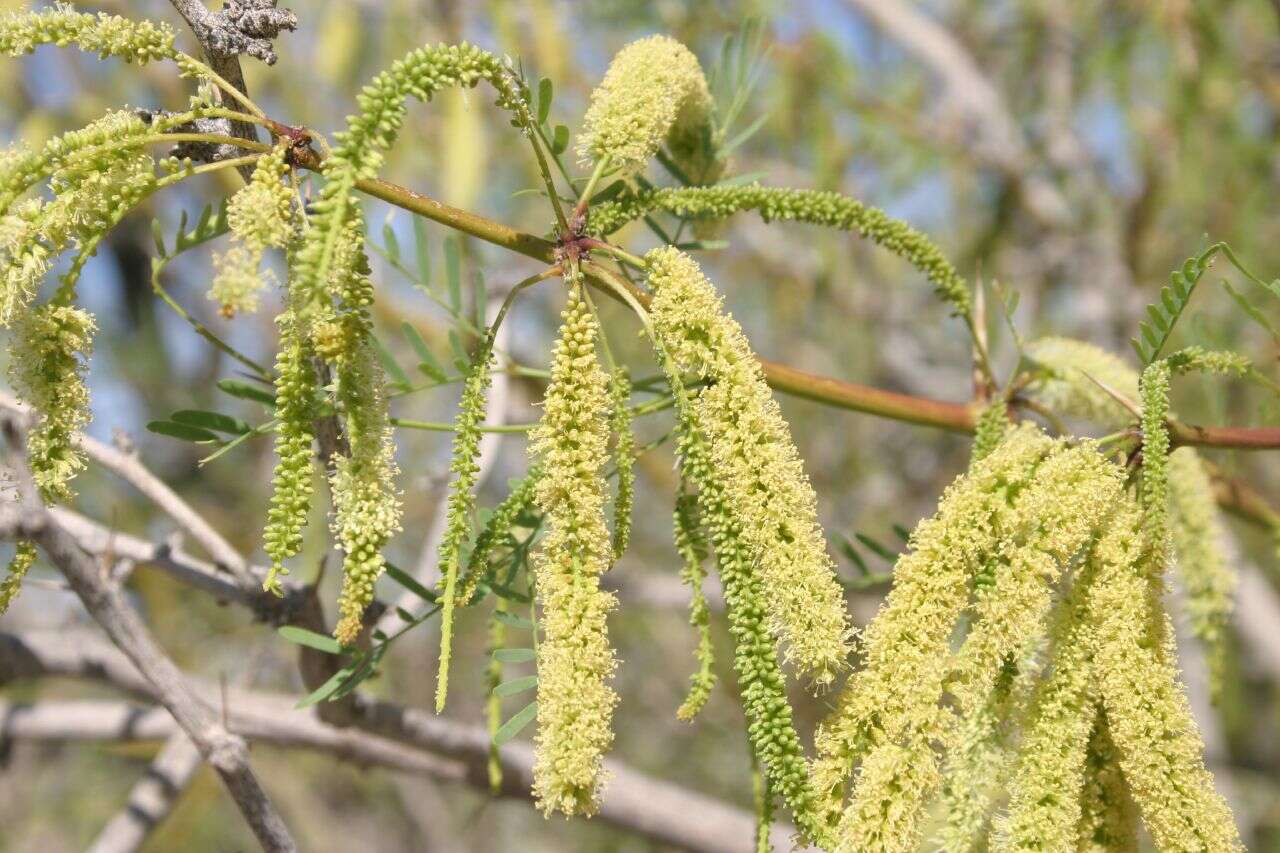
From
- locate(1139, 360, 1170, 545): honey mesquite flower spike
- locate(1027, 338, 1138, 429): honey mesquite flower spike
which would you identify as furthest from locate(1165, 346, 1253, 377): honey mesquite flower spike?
locate(1027, 338, 1138, 429): honey mesquite flower spike

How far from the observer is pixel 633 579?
98.6 inches

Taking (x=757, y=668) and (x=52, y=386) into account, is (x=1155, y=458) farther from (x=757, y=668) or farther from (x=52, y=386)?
(x=52, y=386)

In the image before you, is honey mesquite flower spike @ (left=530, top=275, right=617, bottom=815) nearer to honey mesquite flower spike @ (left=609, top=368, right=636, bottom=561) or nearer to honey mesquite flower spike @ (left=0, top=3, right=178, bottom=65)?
honey mesquite flower spike @ (left=609, top=368, right=636, bottom=561)

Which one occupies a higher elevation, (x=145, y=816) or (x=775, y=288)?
(x=775, y=288)

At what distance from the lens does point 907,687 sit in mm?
736

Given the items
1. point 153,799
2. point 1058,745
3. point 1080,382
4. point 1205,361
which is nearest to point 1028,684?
point 1058,745

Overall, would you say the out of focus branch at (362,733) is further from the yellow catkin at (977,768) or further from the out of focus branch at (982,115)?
the out of focus branch at (982,115)

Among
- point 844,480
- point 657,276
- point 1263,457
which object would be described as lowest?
point 657,276

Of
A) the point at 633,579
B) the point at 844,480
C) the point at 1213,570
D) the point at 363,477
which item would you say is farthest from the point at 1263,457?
the point at 363,477

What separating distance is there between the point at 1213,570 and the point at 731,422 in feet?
2.18

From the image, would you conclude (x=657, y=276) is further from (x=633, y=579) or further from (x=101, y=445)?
(x=633, y=579)

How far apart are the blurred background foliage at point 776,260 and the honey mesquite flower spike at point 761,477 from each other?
0.97 metres

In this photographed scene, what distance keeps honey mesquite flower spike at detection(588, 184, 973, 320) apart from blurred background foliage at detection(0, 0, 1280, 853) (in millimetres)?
821

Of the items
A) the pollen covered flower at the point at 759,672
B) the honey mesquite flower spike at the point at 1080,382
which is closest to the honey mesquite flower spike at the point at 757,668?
the pollen covered flower at the point at 759,672
